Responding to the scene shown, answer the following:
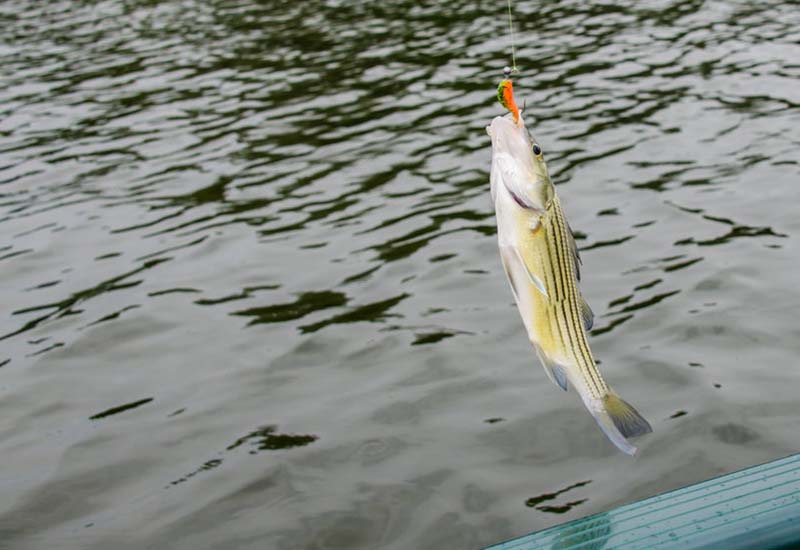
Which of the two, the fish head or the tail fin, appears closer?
the fish head

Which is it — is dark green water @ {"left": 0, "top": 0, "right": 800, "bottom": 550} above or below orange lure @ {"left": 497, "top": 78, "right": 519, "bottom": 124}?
below

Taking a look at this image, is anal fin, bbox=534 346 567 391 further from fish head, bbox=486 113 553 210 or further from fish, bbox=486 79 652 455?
fish head, bbox=486 113 553 210

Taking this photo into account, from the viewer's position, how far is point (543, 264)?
2717 millimetres

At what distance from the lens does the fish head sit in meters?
2.64

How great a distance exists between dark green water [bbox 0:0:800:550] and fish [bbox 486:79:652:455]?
1932mm

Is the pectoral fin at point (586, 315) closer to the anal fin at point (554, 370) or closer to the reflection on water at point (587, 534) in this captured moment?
the anal fin at point (554, 370)

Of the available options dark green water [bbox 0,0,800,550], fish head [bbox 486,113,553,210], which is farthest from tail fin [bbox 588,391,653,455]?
dark green water [bbox 0,0,800,550]

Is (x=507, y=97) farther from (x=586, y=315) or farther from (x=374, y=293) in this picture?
(x=374, y=293)

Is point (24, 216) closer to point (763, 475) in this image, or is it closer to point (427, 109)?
point (427, 109)

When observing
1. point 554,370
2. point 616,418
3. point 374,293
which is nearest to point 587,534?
point 616,418

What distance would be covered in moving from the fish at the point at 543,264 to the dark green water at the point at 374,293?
1.93 meters

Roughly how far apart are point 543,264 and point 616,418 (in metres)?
0.48

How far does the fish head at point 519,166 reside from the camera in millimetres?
2637

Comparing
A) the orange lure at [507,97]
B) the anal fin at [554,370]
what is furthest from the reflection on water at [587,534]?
the orange lure at [507,97]
